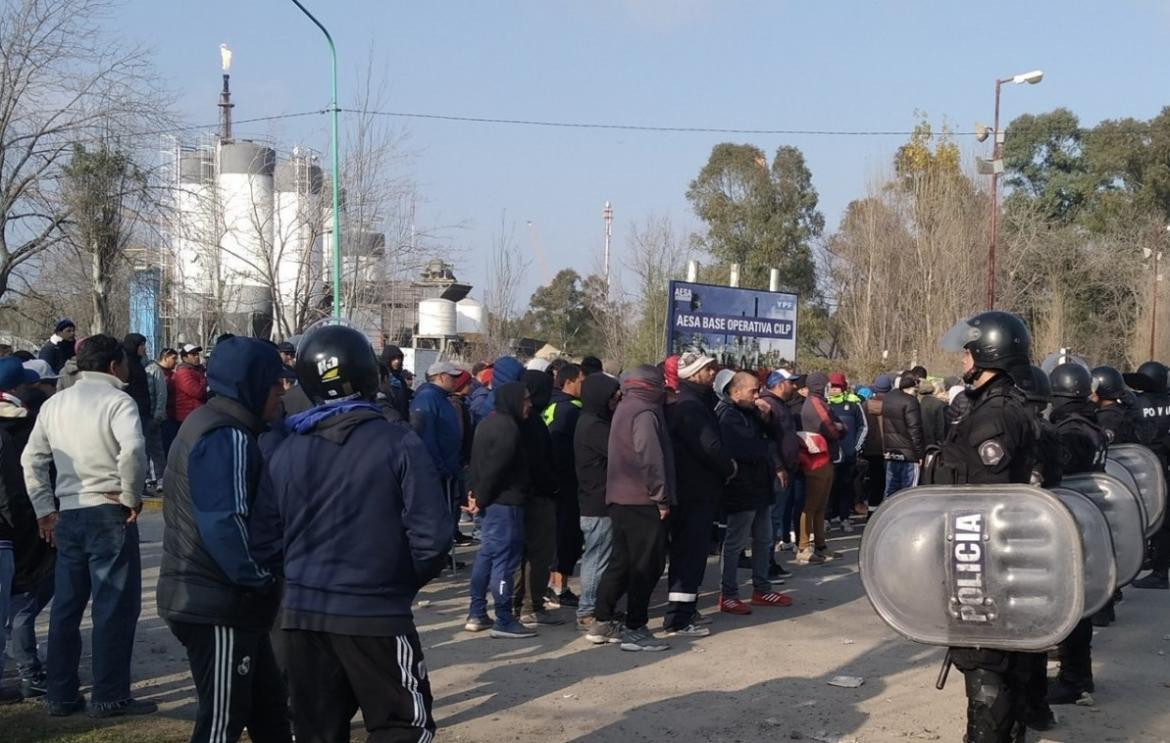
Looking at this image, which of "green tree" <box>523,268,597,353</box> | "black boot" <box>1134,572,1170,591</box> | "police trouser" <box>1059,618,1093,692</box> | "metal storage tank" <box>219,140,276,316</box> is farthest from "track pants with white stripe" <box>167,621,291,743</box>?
"green tree" <box>523,268,597,353</box>

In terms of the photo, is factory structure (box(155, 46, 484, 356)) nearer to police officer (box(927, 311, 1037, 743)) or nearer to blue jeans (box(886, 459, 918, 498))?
blue jeans (box(886, 459, 918, 498))

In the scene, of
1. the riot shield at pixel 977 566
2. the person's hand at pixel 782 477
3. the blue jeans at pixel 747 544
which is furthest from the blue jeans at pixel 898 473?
the riot shield at pixel 977 566

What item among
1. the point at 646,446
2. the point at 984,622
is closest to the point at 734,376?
the point at 646,446

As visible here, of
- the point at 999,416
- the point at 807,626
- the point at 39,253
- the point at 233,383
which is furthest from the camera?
the point at 39,253

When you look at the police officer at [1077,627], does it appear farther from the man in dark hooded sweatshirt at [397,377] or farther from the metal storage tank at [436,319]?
the metal storage tank at [436,319]

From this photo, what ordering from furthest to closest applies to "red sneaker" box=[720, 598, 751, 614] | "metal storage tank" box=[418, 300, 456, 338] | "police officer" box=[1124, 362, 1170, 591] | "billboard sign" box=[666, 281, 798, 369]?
"metal storage tank" box=[418, 300, 456, 338] → "billboard sign" box=[666, 281, 798, 369] → "police officer" box=[1124, 362, 1170, 591] → "red sneaker" box=[720, 598, 751, 614]

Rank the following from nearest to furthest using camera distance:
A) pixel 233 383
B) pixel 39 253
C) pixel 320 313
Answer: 1. pixel 233 383
2. pixel 39 253
3. pixel 320 313

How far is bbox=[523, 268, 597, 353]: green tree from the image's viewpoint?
5578cm

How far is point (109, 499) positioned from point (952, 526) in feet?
15.0

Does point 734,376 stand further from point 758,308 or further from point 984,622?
point 758,308

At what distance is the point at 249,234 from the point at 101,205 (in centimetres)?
690

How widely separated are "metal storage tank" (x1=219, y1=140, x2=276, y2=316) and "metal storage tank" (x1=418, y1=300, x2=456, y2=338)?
54.2 feet

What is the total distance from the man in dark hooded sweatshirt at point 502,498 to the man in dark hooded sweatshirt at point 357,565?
429cm

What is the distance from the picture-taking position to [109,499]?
672cm
